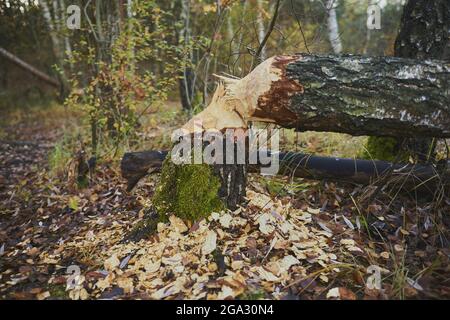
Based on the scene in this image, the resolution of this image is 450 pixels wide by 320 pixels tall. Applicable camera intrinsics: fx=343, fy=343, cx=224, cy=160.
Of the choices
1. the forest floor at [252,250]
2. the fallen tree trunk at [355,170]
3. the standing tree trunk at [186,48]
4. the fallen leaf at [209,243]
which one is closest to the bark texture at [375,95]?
the fallen tree trunk at [355,170]

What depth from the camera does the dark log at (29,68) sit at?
895 cm

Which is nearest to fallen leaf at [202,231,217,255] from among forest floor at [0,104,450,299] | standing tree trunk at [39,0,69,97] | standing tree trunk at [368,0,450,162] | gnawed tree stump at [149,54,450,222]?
forest floor at [0,104,450,299]

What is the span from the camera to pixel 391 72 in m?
2.37

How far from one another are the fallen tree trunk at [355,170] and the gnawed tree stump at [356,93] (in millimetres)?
688

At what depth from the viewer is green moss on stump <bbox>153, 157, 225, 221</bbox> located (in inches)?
107

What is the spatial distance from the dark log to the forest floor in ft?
22.8

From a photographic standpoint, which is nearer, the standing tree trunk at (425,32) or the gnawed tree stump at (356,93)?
the gnawed tree stump at (356,93)

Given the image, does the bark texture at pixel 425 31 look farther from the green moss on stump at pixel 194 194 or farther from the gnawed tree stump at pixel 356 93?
the green moss on stump at pixel 194 194

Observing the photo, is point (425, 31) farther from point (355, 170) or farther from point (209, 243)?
point (209, 243)

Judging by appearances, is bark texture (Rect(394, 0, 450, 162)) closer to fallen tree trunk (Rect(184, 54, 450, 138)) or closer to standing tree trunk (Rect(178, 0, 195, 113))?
fallen tree trunk (Rect(184, 54, 450, 138))

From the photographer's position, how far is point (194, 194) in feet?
8.93

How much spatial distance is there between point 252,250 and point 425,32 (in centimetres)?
249
